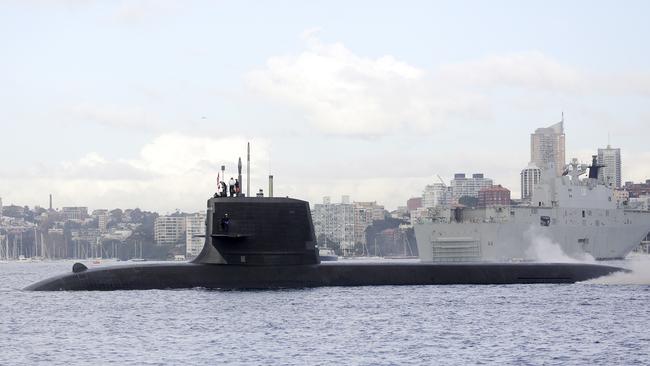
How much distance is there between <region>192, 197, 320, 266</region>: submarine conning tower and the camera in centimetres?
4144

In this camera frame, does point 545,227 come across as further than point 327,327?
Yes

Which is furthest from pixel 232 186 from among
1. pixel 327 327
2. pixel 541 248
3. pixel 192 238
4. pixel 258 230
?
pixel 192 238

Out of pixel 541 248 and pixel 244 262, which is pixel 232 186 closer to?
pixel 244 262

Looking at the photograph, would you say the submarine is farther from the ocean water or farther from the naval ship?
the naval ship

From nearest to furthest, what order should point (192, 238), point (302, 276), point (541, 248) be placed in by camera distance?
point (302, 276) → point (541, 248) → point (192, 238)

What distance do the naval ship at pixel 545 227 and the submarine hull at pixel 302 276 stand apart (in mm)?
34203

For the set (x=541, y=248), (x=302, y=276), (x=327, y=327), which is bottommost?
(x=327, y=327)

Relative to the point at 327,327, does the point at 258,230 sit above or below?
above

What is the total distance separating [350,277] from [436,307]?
6.47 m

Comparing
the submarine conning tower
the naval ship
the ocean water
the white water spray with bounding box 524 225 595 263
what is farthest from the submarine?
the white water spray with bounding box 524 225 595 263

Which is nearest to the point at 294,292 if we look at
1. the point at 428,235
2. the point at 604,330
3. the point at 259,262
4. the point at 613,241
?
the point at 259,262

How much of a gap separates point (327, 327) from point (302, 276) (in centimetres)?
960

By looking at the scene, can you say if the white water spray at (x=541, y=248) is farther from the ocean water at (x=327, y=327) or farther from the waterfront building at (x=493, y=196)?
the waterfront building at (x=493, y=196)

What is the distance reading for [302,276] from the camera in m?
42.4
